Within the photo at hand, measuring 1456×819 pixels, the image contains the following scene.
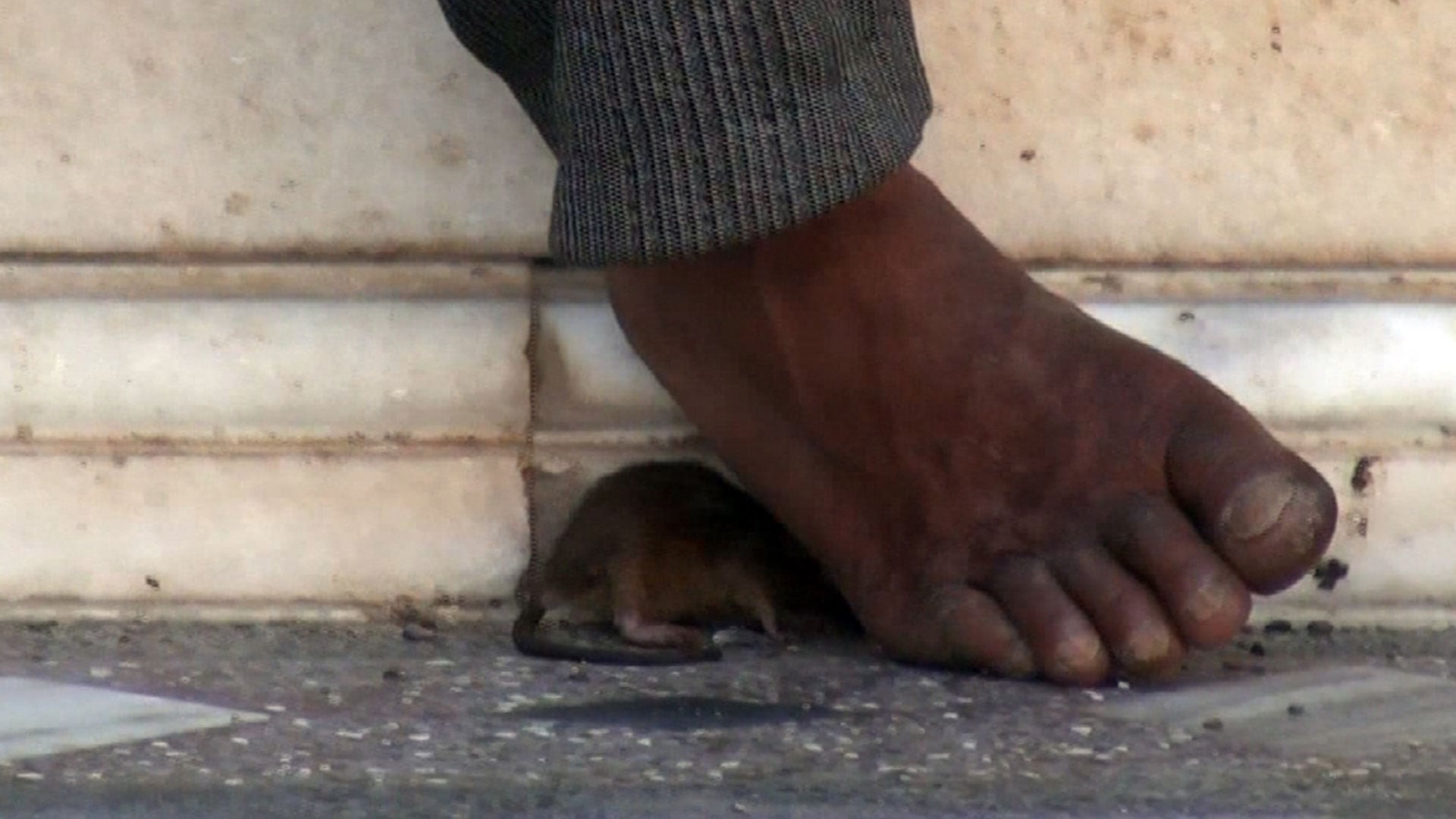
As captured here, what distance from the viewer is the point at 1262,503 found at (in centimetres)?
117

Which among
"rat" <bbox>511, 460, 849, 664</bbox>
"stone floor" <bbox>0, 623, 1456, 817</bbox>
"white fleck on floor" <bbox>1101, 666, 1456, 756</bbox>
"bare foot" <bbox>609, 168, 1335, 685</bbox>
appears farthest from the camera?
"rat" <bbox>511, 460, 849, 664</bbox>

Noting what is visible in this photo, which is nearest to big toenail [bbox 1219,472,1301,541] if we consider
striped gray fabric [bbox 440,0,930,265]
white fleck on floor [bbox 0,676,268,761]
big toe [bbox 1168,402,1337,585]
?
big toe [bbox 1168,402,1337,585]

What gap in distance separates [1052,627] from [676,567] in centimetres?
32

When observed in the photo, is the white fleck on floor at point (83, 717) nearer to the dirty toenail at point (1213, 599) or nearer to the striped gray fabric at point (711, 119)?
the striped gray fabric at point (711, 119)

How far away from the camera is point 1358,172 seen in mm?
1509

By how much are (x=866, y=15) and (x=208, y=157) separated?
67 centimetres

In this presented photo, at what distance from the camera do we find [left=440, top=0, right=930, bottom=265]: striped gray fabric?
104cm

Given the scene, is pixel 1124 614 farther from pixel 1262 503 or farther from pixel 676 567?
pixel 676 567

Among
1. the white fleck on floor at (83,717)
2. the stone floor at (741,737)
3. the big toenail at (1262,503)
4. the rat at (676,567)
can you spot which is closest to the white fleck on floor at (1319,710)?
the stone floor at (741,737)

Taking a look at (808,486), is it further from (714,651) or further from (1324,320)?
(1324,320)

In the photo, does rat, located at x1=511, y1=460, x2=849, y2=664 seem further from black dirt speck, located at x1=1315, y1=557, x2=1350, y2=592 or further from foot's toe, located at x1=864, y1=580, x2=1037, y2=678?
black dirt speck, located at x1=1315, y1=557, x2=1350, y2=592

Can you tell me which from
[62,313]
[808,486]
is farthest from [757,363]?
[62,313]

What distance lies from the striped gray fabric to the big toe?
281 mm

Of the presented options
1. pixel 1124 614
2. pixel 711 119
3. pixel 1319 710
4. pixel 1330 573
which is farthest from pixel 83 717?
pixel 1330 573
